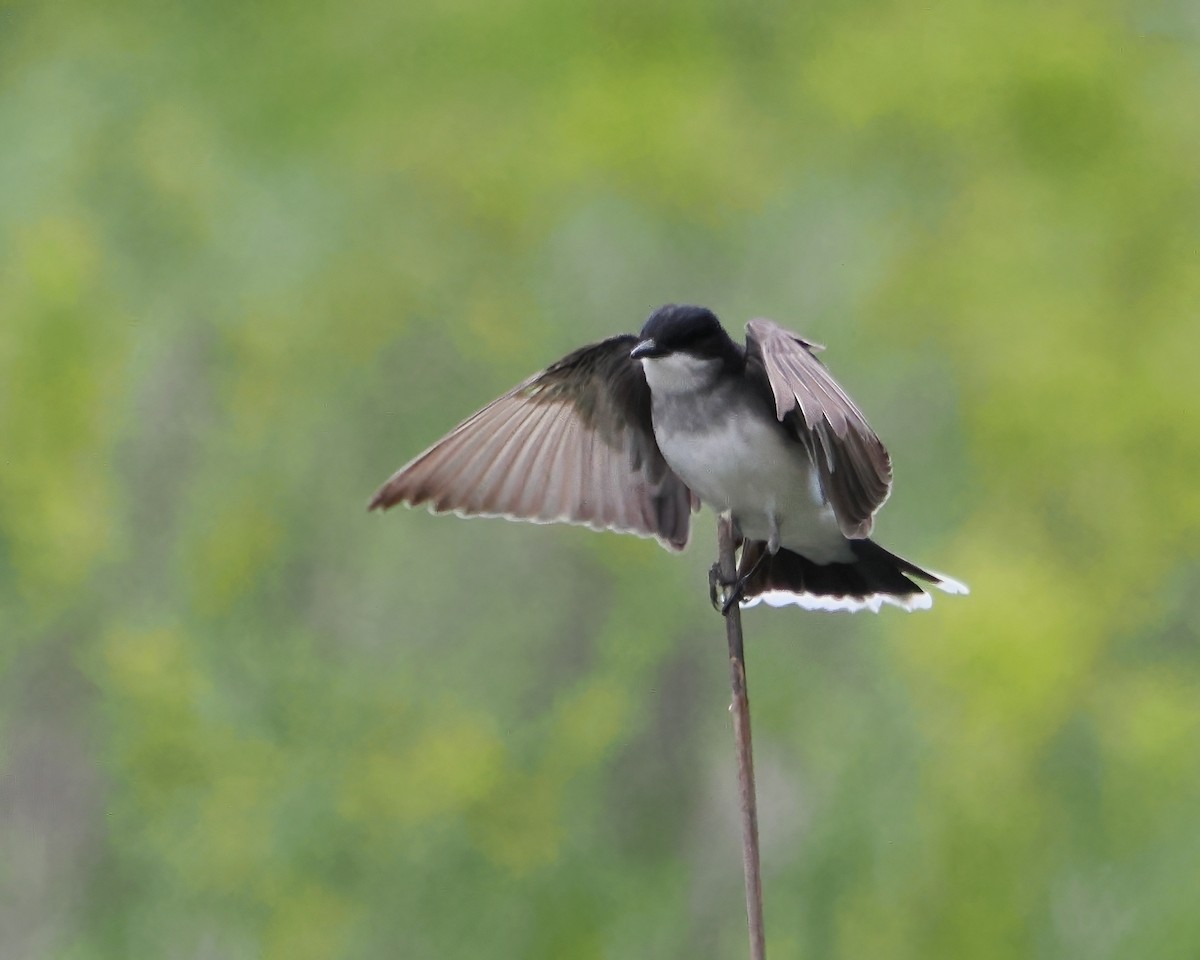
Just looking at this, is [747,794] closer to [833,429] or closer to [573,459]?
[833,429]

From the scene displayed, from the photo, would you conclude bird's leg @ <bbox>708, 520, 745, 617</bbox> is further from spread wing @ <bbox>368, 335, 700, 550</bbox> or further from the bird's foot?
spread wing @ <bbox>368, 335, 700, 550</bbox>

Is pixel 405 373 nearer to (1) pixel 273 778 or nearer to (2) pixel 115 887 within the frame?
(1) pixel 273 778

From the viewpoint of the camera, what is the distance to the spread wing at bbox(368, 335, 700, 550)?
3.10m

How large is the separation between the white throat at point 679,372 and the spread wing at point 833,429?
283mm

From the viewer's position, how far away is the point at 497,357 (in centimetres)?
631

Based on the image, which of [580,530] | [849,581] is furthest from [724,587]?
[580,530]

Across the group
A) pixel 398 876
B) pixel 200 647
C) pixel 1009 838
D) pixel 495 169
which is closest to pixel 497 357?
pixel 495 169

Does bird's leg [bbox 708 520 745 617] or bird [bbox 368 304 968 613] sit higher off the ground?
bird [bbox 368 304 968 613]

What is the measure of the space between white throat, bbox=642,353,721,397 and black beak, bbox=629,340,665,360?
26 mm

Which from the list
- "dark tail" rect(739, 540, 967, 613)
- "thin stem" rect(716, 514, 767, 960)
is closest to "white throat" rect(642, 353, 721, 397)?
"dark tail" rect(739, 540, 967, 613)

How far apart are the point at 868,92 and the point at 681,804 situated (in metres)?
3.33

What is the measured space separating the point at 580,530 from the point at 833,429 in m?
3.59

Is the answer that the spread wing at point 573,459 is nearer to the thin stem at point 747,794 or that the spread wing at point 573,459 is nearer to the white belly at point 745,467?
the white belly at point 745,467

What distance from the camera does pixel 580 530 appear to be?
→ 20.1 feet
